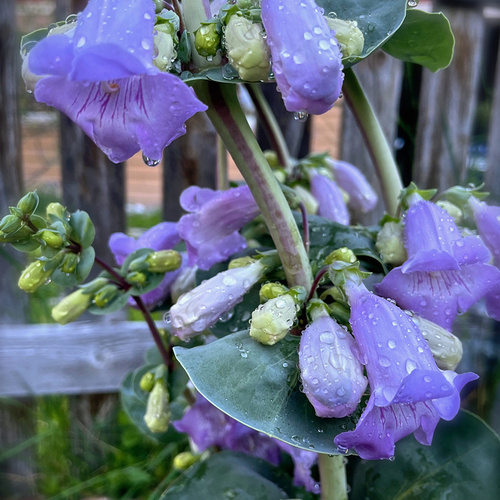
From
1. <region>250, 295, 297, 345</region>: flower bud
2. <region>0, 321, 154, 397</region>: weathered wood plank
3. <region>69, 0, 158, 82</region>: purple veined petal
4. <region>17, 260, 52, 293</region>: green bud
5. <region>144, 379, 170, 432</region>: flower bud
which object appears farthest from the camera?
<region>0, 321, 154, 397</region>: weathered wood plank

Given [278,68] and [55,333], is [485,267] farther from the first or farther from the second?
[55,333]

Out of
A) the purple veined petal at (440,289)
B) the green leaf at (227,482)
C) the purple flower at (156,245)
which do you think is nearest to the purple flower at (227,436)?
the green leaf at (227,482)

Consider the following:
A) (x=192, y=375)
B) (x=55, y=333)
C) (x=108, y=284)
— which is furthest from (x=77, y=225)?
(x=55, y=333)

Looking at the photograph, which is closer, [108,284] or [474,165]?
[108,284]

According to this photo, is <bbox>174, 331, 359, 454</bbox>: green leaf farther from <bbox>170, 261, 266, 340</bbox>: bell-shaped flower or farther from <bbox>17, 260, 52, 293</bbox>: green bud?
<bbox>17, 260, 52, 293</bbox>: green bud

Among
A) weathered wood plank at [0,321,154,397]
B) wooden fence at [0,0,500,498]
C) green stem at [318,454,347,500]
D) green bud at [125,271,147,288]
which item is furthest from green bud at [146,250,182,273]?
weathered wood plank at [0,321,154,397]

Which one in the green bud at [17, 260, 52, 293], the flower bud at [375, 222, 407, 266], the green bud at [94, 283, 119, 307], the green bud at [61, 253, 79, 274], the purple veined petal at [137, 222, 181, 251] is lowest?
the green bud at [94, 283, 119, 307]
